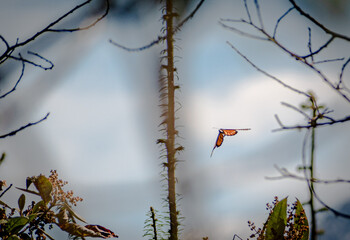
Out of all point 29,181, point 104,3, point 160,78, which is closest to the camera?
point 29,181

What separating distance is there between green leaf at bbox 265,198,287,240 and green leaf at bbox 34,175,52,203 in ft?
2.06

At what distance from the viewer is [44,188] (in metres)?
0.92

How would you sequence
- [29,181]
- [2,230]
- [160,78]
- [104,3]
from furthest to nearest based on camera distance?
1. [104,3]
2. [160,78]
3. [29,181]
4. [2,230]

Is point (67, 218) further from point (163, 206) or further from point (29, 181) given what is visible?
point (163, 206)

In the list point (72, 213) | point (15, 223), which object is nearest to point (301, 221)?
point (72, 213)

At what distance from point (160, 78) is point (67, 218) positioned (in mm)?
494

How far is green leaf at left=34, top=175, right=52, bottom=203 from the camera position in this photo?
922mm

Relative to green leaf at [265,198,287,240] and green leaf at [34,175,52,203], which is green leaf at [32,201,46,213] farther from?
green leaf at [265,198,287,240]

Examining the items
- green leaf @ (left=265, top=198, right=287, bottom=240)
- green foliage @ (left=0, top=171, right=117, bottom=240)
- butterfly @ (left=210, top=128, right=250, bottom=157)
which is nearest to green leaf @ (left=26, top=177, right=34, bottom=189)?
A: green foliage @ (left=0, top=171, right=117, bottom=240)

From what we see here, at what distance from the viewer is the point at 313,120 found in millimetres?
900

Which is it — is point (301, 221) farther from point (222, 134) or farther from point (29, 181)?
point (29, 181)

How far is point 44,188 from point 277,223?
664mm

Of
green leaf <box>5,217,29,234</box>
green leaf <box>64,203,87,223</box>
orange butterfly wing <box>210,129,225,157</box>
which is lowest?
green leaf <box>5,217,29,234</box>

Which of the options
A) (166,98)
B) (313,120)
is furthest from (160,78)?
(313,120)
